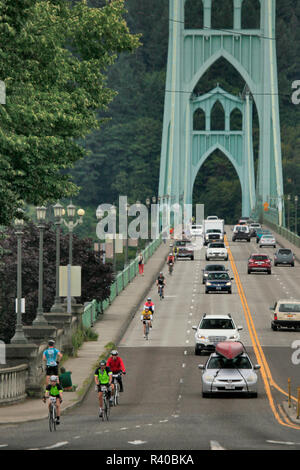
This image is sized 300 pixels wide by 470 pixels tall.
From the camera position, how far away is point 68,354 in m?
42.6

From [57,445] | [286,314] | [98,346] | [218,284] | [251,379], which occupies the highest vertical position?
[218,284]

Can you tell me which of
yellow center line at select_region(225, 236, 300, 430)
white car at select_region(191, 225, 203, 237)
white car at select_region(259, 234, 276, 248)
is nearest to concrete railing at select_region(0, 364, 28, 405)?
yellow center line at select_region(225, 236, 300, 430)

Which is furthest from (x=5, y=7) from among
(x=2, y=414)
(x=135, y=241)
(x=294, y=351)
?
(x=135, y=241)

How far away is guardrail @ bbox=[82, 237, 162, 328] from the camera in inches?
2074

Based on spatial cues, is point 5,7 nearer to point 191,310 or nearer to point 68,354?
point 68,354

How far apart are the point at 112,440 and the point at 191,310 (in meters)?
37.7

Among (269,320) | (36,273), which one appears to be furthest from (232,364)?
(36,273)

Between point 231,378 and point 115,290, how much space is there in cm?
3508

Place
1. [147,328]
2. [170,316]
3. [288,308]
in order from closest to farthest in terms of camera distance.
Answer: [147,328]
[288,308]
[170,316]

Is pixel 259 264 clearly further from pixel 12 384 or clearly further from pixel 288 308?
pixel 12 384

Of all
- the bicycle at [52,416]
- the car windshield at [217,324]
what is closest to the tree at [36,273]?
the car windshield at [217,324]

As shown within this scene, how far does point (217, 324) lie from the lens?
44750mm

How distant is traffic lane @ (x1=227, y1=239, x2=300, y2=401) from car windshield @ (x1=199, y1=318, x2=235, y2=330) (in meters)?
1.76

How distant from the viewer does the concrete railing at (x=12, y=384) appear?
30.8m
